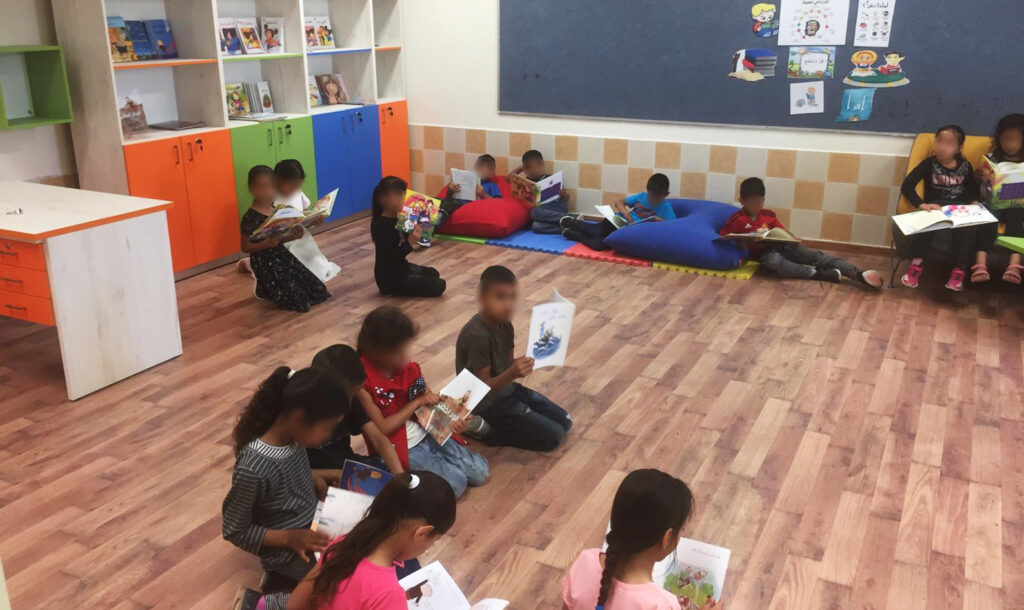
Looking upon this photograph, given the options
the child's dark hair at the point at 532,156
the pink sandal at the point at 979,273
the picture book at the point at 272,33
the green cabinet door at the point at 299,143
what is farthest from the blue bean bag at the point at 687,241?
the picture book at the point at 272,33

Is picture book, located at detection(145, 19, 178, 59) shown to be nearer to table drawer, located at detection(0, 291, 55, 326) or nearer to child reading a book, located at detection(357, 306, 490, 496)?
table drawer, located at detection(0, 291, 55, 326)

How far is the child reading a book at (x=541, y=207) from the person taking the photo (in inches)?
270

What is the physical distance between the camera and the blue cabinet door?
22.0 ft

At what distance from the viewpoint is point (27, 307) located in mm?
3922

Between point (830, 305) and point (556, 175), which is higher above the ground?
point (556, 175)

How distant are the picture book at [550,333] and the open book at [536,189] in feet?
11.3

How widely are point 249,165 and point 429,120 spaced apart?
2046 mm

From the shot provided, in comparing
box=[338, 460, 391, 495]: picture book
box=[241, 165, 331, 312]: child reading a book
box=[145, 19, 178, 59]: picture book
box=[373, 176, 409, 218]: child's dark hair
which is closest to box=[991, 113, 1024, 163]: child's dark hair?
box=[373, 176, 409, 218]: child's dark hair

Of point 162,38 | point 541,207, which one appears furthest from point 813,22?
point 162,38

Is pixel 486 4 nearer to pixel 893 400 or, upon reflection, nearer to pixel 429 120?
pixel 429 120

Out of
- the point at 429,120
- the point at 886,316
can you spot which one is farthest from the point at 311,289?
the point at 886,316

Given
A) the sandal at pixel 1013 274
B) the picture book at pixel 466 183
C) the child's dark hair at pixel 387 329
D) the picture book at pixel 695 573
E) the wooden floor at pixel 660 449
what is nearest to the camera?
the picture book at pixel 695 573

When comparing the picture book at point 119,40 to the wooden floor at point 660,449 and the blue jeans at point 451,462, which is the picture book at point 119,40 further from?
the blue jeans at point 451,462

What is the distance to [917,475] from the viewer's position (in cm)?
339
